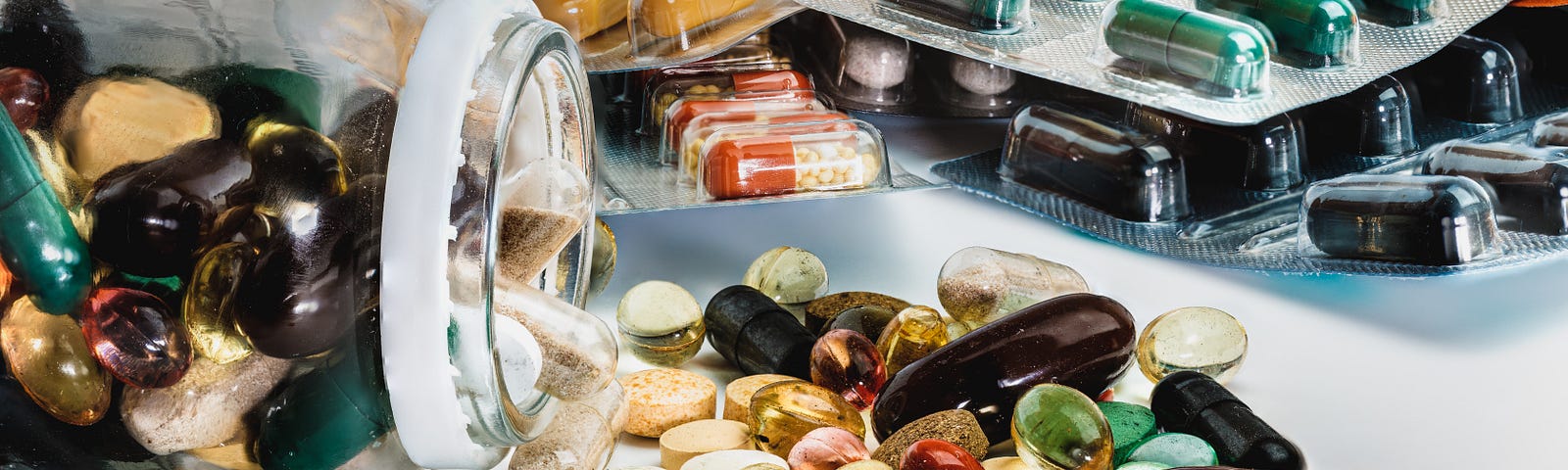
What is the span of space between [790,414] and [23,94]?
28 centimetres

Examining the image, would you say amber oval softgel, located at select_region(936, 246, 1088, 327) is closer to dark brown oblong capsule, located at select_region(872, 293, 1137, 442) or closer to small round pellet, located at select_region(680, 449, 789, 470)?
dark brown oblong capsule, located at select_region(872, 293, 1137, 442)

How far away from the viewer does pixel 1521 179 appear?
0.81m

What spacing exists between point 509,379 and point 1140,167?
507mm

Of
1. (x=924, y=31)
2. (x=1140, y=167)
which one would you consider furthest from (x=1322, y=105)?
(x=924, y=31)

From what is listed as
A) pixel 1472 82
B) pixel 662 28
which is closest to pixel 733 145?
pixel 662 28

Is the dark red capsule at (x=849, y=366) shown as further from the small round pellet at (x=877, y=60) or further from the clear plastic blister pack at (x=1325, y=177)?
the small round pellet at (x=877, y=60)

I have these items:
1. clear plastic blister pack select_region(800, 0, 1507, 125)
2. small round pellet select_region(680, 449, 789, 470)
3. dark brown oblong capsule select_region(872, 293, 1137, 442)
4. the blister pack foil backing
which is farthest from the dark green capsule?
small round pellet select_region(680, 449, 789, 470)

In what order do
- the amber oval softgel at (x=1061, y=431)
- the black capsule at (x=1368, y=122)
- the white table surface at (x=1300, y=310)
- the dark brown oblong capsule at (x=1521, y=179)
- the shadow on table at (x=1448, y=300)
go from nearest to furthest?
the amber oval softgel at (x=1061, y=431), the white table surface at (x=1300, y=310), the shadow on table at (x=1448, y=300), the dark brown oblong capsule at (x=1521, y=179), the black capsule at (x=1368, y=122)

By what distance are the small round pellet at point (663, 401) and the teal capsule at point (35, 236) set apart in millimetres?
226

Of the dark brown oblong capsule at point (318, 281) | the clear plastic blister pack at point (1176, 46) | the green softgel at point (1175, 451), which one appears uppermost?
the dark brown oblong capsule at point (318, 281)

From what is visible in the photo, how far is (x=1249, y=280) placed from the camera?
0.74 m

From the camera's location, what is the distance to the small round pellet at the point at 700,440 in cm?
50

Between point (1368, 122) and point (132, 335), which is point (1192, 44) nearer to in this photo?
point (1368, 122)

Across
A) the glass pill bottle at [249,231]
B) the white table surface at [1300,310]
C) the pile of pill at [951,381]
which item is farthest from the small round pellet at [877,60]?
the glass pill bottle at [249,231]
